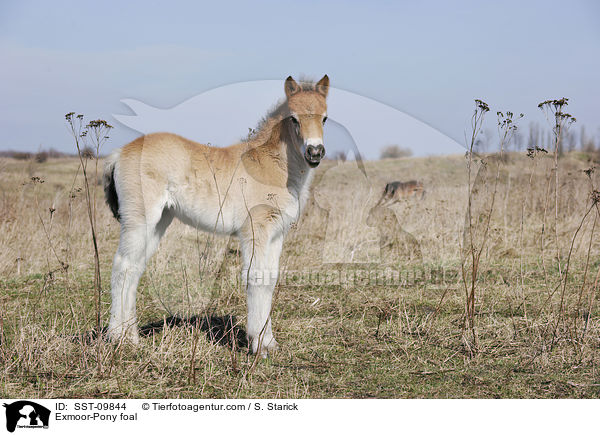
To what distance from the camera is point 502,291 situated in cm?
710

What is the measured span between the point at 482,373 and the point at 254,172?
3.19m

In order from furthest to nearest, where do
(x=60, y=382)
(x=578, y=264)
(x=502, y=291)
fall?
(x=578, y=264) → (x=502, y=291) → (x=60, y=382)

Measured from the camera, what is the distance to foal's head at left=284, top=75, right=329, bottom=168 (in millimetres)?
4781

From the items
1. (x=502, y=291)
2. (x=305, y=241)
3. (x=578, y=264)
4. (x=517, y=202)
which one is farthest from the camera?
(x=517, y=202)

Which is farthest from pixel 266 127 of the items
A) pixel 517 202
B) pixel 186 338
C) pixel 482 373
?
pixel 517 202

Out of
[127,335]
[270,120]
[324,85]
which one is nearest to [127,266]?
[127,335]

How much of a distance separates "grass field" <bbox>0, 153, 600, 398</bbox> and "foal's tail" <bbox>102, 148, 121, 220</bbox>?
656 millimetres

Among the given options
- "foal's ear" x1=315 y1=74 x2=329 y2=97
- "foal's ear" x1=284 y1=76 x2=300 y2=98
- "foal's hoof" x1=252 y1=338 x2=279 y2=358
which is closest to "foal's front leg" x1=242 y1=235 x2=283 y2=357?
"foal's hoof" x1=252 y1=338 x2=279 y2=358

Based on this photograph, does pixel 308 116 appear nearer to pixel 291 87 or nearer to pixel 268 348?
pixel 291 87

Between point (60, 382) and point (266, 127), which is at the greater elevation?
point (266, 127)

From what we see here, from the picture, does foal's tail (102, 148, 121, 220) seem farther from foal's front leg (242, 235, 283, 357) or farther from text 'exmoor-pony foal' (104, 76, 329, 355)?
foal's front leg (242, 235, 283, 357)
